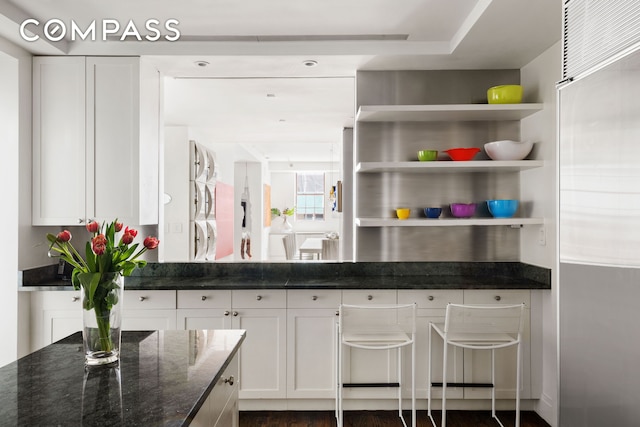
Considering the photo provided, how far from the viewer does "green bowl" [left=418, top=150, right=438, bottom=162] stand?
129 inches

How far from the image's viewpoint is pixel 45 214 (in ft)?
10.4

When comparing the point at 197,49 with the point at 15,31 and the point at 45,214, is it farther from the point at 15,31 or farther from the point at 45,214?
the point at 45,214

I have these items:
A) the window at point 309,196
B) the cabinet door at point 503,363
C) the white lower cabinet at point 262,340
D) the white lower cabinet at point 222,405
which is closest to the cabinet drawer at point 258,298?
the white lower cabinet at point 262,340

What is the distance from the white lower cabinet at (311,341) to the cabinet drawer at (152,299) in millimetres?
779

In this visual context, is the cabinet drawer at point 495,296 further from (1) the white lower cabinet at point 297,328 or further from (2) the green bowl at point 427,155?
(2) the green bowl at point 427,155

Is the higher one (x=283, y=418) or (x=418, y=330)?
(x=418, y=330)

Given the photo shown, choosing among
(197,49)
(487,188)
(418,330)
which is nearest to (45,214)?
(197,49)

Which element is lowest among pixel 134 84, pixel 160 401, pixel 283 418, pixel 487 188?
pixel 283 418

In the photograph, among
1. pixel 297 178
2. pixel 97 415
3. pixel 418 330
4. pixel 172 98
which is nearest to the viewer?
pixel 97 415

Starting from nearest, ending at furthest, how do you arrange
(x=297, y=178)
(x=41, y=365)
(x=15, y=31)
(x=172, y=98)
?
(x=41, y=365) < (x=15, y=31) < (x=172, y=98) < (x=297, y=178)

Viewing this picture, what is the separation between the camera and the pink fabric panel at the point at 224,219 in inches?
310

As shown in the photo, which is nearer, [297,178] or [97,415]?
[97,415]

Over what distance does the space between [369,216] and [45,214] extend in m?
2.31

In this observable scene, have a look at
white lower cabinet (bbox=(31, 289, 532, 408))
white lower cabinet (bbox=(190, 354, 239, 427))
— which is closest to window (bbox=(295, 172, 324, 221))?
white lower cabinet (bbox=(31, 289, 532, 408))
